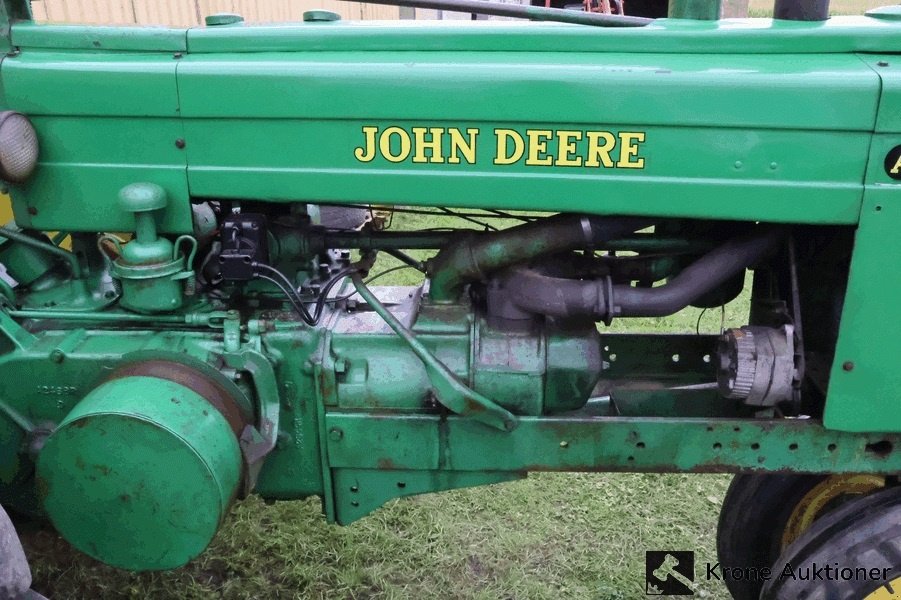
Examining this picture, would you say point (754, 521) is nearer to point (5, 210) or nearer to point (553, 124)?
point (553, 124)

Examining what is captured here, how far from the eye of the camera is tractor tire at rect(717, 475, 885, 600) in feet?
7.60

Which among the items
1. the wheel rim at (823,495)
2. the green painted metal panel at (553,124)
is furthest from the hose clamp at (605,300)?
the wheel rim at (823,495)

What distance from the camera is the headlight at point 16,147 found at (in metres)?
1.77

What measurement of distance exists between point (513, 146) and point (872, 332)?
0.87m

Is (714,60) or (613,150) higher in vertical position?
(714,60)

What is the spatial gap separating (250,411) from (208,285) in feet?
1.22

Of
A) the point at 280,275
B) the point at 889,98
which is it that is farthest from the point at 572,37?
the point at 280,275

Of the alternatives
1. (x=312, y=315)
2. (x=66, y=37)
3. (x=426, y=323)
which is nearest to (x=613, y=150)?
(x=426, y=323)

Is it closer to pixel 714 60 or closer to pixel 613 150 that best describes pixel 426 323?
pixel 613 150

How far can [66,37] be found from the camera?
190 cm

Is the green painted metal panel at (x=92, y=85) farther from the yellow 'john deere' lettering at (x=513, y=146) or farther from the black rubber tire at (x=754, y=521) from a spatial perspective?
the black rubber tire at (x=754, y=521)

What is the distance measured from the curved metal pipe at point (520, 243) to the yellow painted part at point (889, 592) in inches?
38.0

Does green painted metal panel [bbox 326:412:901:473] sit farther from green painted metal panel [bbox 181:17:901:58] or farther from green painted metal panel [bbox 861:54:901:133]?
green painted metal panel [bbox 181:17:901:58]

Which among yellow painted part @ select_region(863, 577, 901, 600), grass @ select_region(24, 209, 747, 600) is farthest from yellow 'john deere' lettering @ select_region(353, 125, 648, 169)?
grass @ select_region(24, 209, 747, 600)
